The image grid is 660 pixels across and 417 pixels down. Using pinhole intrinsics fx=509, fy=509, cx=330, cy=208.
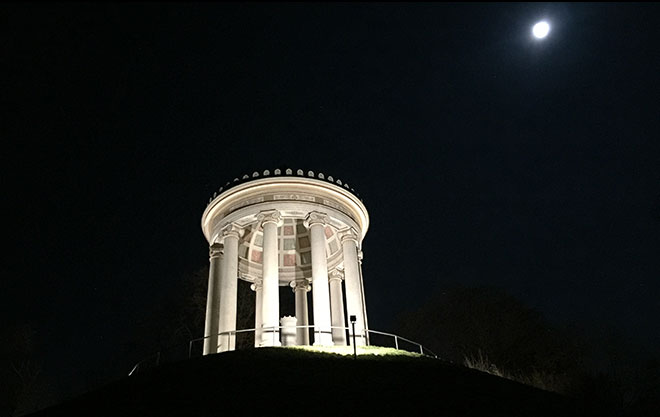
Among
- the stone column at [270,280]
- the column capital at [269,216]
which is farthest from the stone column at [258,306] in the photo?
the column capital at [269,216]

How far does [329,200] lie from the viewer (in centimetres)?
3731

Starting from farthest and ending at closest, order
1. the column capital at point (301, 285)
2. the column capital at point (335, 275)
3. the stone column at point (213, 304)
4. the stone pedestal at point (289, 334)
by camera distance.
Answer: the column capital at point (301, 285) → the column capital at point (335, 275) → the stone pedestal at point (289, 334) → the stone column at point (213, 304)

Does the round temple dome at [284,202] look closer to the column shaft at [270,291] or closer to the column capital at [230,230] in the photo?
the column capital at [230,230]

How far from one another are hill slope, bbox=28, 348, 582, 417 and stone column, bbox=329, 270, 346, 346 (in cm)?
1076

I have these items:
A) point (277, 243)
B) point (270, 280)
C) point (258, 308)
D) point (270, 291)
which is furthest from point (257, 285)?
point (270, 291)

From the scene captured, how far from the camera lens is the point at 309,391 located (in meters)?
18.8

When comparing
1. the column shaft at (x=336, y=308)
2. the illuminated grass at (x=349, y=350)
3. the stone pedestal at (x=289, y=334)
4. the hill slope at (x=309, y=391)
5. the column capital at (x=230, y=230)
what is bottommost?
the hill slope at (x=309, y=391)

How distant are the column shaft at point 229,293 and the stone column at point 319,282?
18.0 feet

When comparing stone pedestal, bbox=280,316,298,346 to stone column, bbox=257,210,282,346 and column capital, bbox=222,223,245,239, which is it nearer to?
stone column, bbox=257,210,282,346

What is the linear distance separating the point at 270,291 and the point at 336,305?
960cm

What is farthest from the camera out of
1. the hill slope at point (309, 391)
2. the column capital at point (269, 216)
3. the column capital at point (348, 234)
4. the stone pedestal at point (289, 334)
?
the column capital at point (348, 234)

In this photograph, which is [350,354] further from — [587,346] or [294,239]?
[587,346]

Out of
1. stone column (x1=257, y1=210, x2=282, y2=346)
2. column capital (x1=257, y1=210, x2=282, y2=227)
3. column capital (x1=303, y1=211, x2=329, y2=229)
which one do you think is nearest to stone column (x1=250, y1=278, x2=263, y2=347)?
stone column (x1=257, y1=210, x2=282, y2=346)

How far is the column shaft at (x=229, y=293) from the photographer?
32.9 meters
